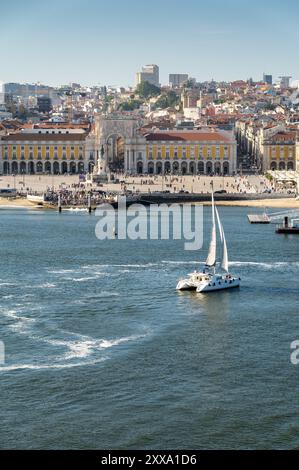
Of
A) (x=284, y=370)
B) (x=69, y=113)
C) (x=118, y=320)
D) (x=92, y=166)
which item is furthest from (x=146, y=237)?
(x=69, y=113)

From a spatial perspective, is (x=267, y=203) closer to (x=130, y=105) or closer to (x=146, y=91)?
(x=130, y=105)

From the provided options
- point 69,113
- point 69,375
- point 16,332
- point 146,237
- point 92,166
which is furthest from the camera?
point 69,113

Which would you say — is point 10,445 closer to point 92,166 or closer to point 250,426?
point 250,426

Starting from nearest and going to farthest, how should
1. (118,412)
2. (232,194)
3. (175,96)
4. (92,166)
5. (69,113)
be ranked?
(118,412)
(232,194)
(92,166)
(69,113)
(175,96)

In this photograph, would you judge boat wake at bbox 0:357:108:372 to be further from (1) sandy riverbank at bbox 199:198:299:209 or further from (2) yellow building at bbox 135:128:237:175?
(2) yellow building at bbox 135:128:237:175

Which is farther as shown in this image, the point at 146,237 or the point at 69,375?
the point at 146,237

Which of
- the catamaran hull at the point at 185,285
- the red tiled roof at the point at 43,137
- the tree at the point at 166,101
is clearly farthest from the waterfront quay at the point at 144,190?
the tree at the point at 166,101

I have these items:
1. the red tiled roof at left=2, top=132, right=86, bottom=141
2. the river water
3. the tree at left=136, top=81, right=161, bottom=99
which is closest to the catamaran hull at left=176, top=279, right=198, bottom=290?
the river water

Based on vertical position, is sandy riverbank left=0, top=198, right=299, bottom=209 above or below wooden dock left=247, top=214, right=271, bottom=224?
below
